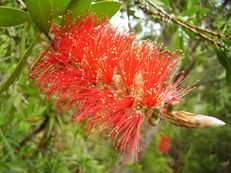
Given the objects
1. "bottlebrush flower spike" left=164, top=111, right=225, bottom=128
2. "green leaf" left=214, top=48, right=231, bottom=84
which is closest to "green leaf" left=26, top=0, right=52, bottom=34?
"bottlebrush flower spike" left=164, top=111, right=225, bottom=128

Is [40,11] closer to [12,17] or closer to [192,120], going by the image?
[12,17]

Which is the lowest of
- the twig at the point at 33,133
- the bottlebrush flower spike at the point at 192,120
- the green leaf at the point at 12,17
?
the twig at the point at 33,133

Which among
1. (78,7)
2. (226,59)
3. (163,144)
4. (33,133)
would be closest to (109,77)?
(78,7)

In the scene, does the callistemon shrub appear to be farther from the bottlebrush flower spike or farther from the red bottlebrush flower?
the red bottlebrush flower

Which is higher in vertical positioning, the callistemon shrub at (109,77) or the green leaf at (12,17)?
the green leaf at (12,17)

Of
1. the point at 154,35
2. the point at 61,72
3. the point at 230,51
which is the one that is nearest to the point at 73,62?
the point at 61,72

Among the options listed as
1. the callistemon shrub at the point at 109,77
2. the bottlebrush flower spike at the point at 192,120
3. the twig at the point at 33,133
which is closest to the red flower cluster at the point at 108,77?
the callistemon shrub at the point at 109,77

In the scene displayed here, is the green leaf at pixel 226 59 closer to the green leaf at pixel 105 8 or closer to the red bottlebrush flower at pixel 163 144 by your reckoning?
the green leaf at pixel 105 8
